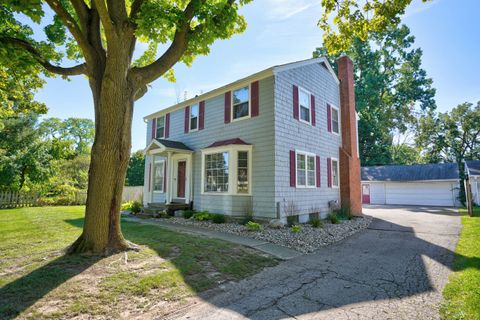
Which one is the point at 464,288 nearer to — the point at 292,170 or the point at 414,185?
the point at 292,170

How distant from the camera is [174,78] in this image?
27.8 feet

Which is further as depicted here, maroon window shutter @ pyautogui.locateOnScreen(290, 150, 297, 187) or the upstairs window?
the upstairs window

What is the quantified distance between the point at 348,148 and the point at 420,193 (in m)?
14.6

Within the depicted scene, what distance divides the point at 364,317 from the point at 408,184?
85.1ft

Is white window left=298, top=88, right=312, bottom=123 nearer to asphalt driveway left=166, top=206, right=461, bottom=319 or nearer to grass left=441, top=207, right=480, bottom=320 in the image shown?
asphalt driveway left=166, top=206, right=461, bottom=319

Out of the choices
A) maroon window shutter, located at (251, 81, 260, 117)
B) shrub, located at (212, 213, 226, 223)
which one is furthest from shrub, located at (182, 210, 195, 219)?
maroon window shutter, located at (251, 81, 260, 117)

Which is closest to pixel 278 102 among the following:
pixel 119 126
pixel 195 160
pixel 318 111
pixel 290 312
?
pixel 318 111

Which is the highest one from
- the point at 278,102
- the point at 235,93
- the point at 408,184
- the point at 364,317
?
the point at 235,93

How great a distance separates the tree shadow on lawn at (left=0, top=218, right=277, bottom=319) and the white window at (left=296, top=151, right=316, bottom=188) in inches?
223

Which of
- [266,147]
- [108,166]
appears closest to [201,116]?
[266,147]

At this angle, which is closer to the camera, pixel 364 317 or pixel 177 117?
pixel 364 317

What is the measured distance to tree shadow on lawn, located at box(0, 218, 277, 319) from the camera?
3562 millimetres

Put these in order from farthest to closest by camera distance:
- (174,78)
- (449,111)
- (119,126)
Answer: (449,111) < (174,78) < (119,126)

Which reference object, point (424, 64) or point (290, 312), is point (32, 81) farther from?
point (424, 64)
